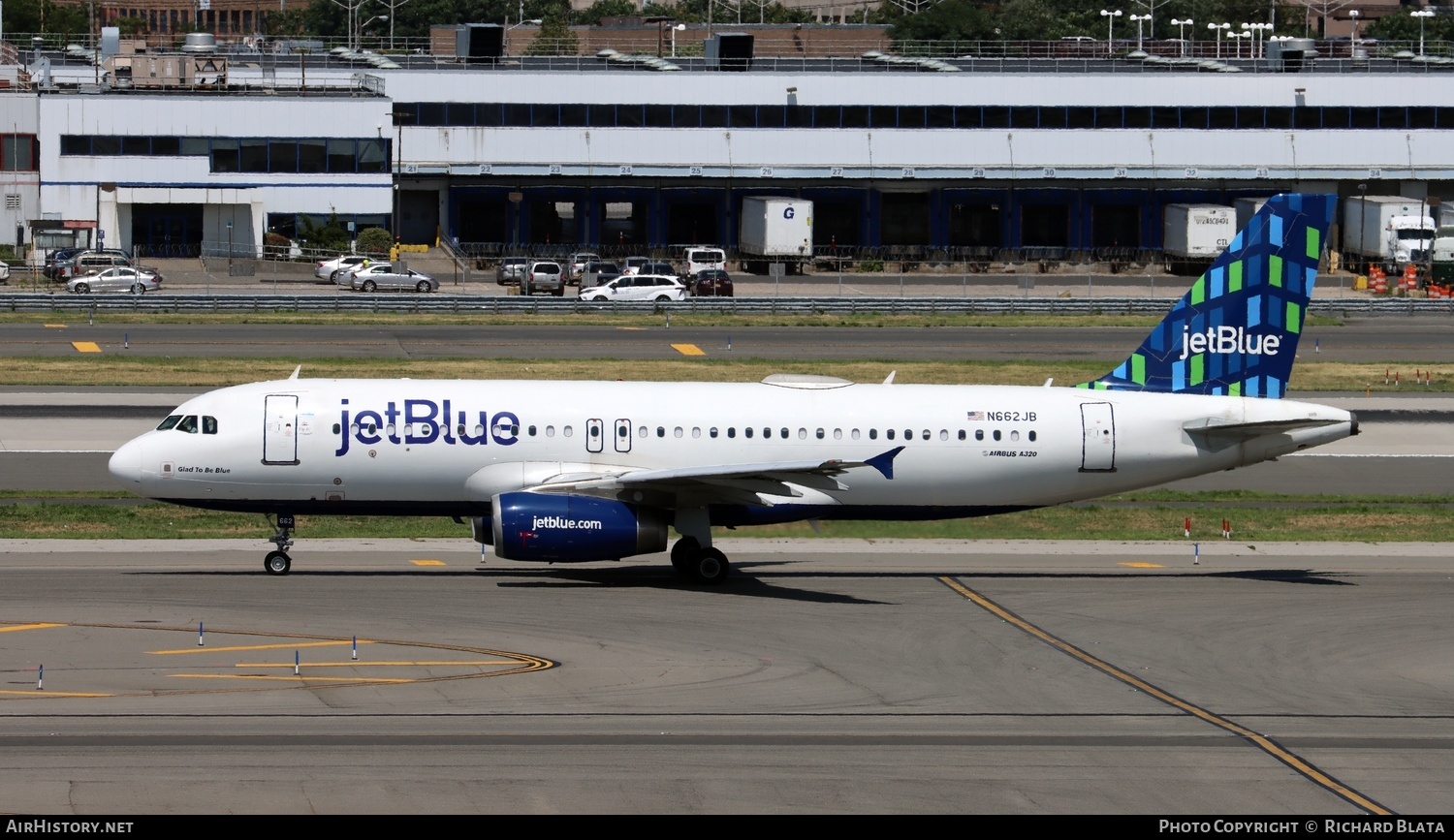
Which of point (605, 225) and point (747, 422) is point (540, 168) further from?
point (747, 422)

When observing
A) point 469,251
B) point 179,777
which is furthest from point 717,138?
point 179,777

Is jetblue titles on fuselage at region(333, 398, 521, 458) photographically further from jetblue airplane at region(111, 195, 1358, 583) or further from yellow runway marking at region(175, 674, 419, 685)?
yellow runway marking at region(175, 674, 419, 685)

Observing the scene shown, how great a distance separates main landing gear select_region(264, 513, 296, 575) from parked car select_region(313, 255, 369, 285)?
223 feet

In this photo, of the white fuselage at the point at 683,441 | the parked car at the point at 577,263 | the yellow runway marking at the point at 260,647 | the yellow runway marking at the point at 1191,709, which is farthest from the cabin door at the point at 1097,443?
the parked car at the point at 577,263

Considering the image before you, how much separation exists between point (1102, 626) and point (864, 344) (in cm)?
4441

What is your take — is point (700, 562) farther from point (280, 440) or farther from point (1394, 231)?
point (1394, 231)

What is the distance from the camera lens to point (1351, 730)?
24828 millimetres

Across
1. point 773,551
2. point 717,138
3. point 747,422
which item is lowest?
point 773,551

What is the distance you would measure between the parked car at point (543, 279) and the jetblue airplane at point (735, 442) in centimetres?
6321

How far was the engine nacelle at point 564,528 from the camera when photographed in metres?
33.0

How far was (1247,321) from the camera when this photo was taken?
38.0m

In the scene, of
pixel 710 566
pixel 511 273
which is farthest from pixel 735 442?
pixel 511 273

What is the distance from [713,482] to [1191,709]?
10999mm

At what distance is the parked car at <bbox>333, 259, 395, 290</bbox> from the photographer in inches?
3920
